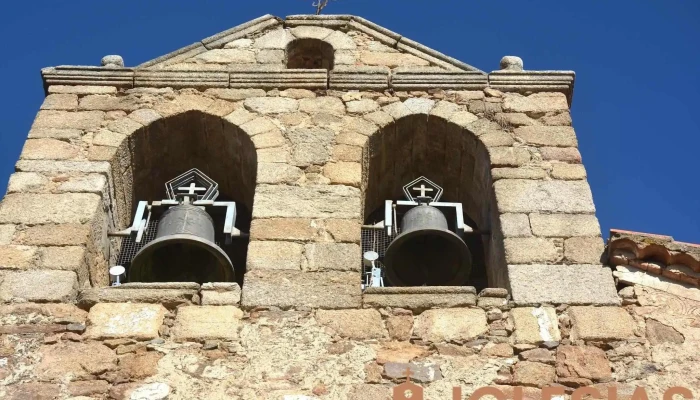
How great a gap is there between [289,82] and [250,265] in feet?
7.22

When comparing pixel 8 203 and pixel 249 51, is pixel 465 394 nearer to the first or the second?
pixel 8 203

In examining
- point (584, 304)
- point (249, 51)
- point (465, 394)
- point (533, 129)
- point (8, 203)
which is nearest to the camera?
point (465, 394)

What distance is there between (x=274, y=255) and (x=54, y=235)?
4.21 ft

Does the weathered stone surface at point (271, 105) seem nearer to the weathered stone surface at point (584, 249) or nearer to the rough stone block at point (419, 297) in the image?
the rough stone block at point (419, 297)

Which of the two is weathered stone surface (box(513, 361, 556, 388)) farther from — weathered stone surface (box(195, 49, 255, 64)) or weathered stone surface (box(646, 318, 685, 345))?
weathered stone surface (box(195, 49, 255, 64))

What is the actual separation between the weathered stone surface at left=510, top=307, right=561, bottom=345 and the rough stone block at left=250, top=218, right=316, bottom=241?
131 centimetres

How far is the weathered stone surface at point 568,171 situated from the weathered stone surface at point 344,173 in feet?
4.02

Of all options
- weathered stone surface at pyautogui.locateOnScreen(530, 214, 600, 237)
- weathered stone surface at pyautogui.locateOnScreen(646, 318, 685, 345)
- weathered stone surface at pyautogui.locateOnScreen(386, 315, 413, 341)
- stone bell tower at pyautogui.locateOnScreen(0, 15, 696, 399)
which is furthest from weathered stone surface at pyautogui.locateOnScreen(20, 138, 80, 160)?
weathered stone surface at pyautogui.locateOnScreen(646, 318, 685, 345)

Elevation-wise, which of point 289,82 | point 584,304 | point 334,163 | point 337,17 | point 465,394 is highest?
point 337,17

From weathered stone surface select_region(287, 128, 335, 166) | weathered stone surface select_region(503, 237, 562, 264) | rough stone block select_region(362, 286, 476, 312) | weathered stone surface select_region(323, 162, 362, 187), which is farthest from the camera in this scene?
weathered stone surface select_region(287, 128, 335, 166)

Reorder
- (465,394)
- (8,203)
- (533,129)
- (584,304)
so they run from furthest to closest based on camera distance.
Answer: (533,129) < (8,203) < (584,304) < (465,394)

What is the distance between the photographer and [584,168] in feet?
24.5

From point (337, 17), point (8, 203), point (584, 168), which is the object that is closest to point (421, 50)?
point (337, 17)

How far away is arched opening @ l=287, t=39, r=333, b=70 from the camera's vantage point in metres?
9.07
